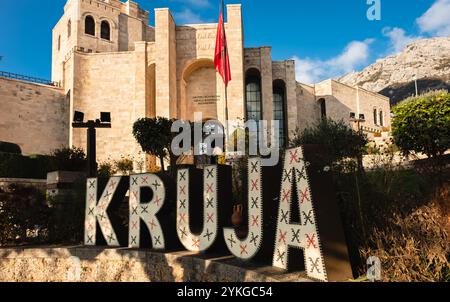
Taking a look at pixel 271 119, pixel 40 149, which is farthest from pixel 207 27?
pixel 40 149

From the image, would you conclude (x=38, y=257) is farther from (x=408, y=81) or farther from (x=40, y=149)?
(x=408, y=81)

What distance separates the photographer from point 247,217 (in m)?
5.61

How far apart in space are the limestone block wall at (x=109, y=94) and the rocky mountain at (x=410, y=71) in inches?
2192

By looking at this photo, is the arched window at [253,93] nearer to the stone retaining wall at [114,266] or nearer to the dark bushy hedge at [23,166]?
the dark bushy hedge at [23,166]

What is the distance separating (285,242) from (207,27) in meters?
24.7

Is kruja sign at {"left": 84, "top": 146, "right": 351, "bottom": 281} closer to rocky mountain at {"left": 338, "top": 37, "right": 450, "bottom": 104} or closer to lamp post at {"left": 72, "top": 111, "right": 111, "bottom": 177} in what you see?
lamp post at {"left": 72, "top": 111, "right": 111, "bottom": 177}

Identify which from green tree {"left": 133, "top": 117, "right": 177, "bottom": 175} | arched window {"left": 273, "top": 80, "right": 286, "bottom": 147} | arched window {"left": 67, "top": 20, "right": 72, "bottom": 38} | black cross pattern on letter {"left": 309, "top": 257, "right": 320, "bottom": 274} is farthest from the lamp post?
arched window {"left": 67, "top": 20, "right": 72, "bottom": 38}

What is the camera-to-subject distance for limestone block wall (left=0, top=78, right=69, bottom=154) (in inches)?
1010

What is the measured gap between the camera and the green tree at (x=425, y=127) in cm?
1500

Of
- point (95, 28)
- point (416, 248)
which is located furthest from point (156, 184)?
point (95, 28)

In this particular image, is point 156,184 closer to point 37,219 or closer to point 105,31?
point 37,219

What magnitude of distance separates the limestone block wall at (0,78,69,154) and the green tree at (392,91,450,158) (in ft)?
82.9

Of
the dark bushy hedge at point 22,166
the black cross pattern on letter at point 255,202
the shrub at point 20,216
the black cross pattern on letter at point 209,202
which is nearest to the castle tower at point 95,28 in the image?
the dark bushy hedge at point 22,166

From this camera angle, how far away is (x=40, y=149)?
2689 centimetres
